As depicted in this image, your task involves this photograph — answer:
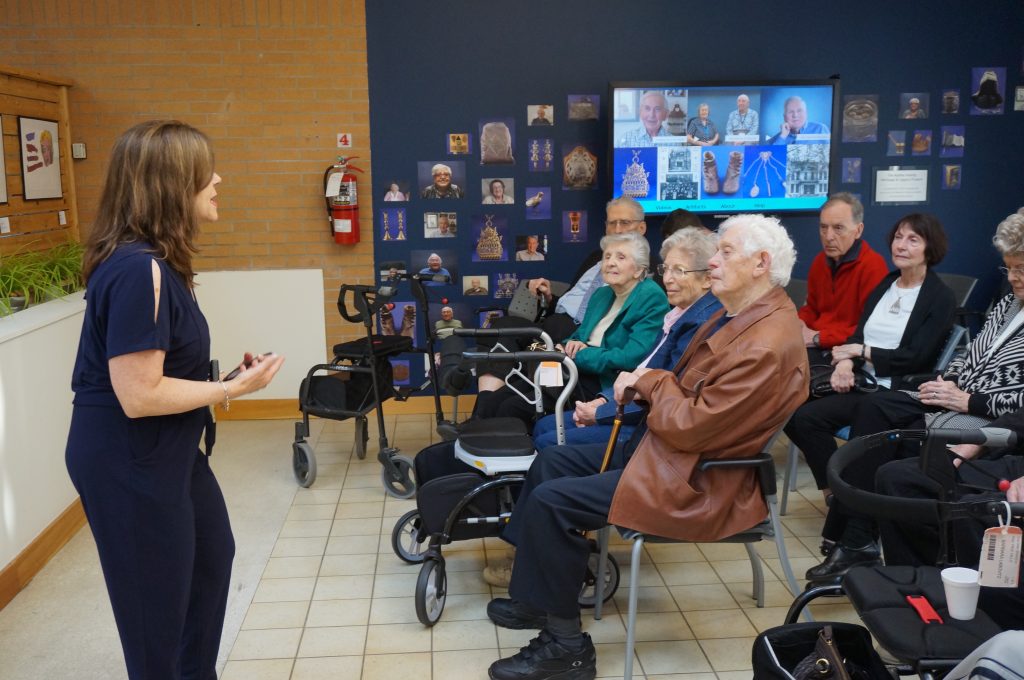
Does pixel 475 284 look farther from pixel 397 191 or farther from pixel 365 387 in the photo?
pixel 365 387

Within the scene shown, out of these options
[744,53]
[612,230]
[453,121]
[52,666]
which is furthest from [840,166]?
[52,666]

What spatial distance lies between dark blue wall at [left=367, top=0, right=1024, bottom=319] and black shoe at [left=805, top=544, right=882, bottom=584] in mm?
2691

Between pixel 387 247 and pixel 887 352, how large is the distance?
9.79 feet

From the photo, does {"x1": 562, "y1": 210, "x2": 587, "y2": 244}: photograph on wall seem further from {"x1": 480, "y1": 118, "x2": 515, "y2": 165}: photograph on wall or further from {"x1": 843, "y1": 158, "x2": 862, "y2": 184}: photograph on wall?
{"x1": 843, "y1": 158, "x2": 862, "y2": 184}: photograph on wall

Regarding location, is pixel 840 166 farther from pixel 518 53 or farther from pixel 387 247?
pixel 387 247

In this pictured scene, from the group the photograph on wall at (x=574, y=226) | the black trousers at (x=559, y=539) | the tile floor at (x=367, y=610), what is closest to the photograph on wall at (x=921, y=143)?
the photograph on wall at (x=574, y=226)

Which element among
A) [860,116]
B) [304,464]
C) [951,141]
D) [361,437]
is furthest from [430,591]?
[951,141]

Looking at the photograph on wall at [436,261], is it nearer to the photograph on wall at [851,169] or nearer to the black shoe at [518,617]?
the photograph on wall at [851,169]

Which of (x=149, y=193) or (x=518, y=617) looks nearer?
(x=149, y=193)

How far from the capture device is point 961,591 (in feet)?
6.08

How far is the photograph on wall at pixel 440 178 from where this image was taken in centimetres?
557

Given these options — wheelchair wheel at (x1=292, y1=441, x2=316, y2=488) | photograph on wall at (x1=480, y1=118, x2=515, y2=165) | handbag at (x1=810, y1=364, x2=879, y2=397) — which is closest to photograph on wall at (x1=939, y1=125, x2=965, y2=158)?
handbag at (x1=810, y1=364, x2=879, y2=397)

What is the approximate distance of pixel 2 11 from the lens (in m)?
5.24

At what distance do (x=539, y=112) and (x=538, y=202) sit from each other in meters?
0.53
